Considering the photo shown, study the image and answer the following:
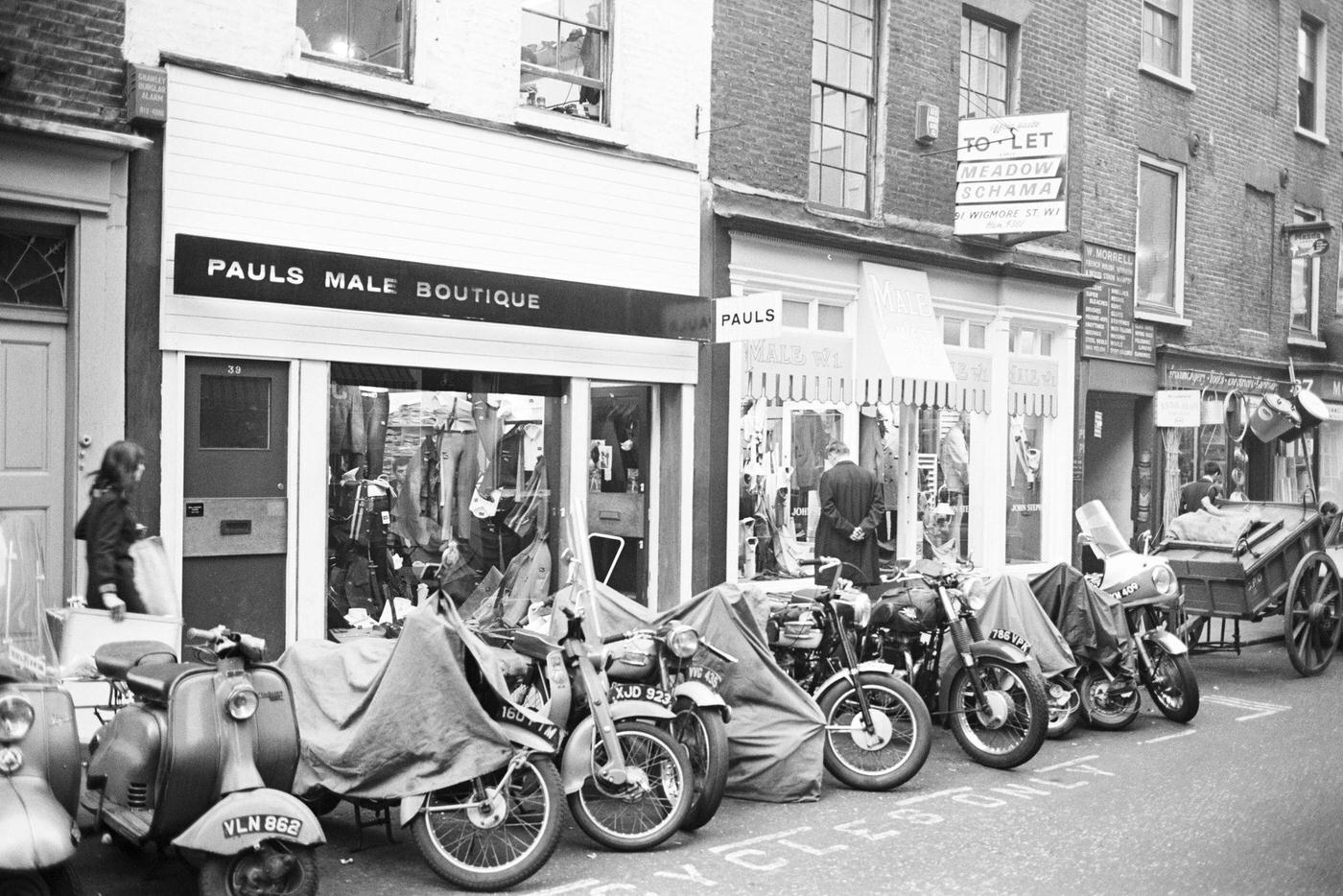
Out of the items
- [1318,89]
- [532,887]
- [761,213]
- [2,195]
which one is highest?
[1318,89]

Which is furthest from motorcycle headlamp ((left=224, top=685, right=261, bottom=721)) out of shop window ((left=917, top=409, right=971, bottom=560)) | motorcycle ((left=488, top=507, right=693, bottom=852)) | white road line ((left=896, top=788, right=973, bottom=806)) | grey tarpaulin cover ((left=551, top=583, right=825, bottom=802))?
shop window ((left=917, top=409, right=971, bottom=560))

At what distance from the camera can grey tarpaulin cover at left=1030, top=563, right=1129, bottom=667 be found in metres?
9.19

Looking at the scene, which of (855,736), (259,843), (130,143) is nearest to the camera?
(259,843)

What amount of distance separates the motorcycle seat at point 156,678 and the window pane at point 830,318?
355 inches

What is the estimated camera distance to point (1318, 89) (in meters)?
21.7

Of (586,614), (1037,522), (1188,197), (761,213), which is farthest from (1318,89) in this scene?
(586,614)

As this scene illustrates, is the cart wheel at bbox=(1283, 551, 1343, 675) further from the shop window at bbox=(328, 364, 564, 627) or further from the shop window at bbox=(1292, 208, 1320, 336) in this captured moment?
the shop window at bbox=(1292, 208, 1320, 336)

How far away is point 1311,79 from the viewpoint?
21734mm

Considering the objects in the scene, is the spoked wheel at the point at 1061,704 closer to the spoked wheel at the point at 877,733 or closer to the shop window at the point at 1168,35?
the spoked wheel at the point at 877,733

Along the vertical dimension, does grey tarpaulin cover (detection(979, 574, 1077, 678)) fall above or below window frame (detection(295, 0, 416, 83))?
below

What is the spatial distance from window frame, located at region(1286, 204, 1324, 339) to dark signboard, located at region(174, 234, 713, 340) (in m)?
13.3

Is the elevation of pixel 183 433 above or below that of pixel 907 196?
below

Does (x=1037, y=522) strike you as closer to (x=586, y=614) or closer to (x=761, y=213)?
(x=761, y=213)

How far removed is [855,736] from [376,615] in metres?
4.47
